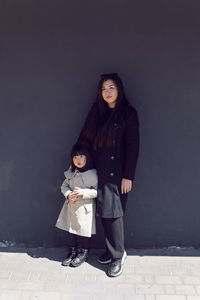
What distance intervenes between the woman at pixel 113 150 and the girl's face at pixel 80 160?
0.46ft

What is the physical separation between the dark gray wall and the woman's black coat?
0.39 m

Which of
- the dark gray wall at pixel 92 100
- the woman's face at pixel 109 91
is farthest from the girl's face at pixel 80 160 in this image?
the woman's face at pixel 109 91

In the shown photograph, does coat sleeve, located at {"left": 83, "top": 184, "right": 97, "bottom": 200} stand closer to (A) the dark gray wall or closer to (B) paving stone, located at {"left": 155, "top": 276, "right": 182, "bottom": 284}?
(A) the dark gray wall

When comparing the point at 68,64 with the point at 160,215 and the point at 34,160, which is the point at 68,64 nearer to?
the point at 34,160

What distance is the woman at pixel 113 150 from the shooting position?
3.84 m

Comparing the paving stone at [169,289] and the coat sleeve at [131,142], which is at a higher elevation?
the coat sleeve at [131,142]

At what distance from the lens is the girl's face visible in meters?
3.90

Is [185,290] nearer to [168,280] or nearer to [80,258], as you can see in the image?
[168,280]

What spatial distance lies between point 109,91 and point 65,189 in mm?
1059

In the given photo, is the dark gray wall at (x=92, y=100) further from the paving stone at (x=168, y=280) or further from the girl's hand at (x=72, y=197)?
the paving stone at (x=168, y=280)

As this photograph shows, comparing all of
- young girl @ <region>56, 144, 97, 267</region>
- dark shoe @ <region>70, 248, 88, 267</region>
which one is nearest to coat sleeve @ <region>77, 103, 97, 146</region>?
young girl @ <region>56, 144, 97, 267</region>

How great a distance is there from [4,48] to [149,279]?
2.71m

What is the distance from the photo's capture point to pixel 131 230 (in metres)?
4.44

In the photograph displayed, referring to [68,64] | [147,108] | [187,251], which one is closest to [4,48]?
[68,64]
